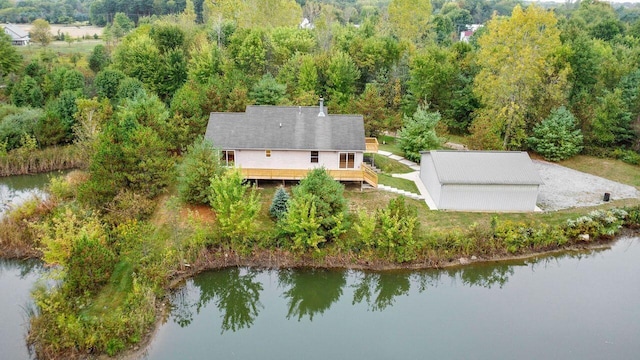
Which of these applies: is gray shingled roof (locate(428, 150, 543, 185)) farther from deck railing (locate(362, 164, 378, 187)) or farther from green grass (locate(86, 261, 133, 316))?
green grass (locate(86, 261, 133, 316))

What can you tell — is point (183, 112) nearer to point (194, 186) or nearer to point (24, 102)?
point (194, 186)

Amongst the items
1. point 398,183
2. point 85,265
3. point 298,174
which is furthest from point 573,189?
point 85,265

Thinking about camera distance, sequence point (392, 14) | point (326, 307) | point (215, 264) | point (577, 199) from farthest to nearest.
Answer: point (392, 14) → point (577, 199) → point (215, 264) → point (326, 307)

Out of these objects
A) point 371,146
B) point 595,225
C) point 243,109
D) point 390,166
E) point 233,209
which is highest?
point 243,109

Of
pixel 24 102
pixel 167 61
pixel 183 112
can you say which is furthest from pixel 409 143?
pixel 24 102

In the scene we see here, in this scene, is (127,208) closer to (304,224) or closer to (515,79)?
(304,224)

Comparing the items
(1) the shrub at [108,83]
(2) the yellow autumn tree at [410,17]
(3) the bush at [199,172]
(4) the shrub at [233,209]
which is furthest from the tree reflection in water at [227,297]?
(2) the yellow autumn tree at [410,17]

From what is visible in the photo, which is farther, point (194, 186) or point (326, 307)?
point (194, 186)
